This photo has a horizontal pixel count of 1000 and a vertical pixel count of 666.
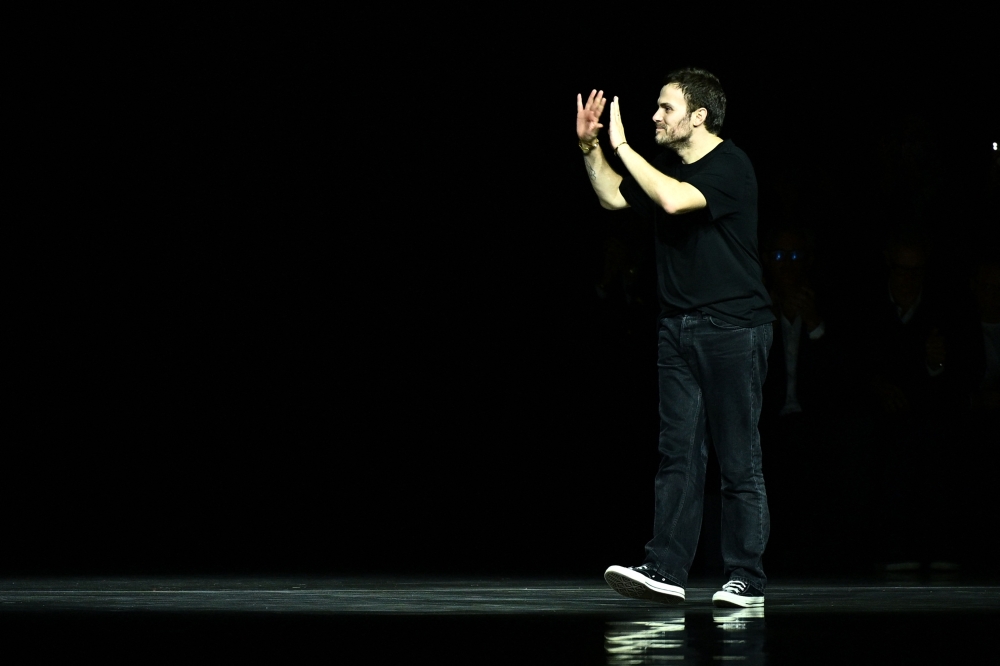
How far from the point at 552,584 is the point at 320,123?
2958 mm

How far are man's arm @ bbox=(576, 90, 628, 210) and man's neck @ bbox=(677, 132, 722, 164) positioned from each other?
0.16 metres

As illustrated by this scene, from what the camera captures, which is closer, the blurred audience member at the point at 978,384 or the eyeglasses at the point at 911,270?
the blurred audience member at the point at 978,384

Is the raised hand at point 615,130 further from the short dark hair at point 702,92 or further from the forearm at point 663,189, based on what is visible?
the short dark hair at point 702,92

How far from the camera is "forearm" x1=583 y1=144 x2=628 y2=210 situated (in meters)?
3.57

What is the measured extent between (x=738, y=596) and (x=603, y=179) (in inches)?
37.5

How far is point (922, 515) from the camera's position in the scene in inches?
201

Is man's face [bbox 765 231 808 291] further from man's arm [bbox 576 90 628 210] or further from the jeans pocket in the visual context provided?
the jeans pocket

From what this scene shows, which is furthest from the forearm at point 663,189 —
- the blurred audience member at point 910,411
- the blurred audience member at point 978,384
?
the blurred audience member at point 978,384

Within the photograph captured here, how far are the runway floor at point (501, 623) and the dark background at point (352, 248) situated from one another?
93.2 inches

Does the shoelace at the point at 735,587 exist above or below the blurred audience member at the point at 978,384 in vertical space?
below

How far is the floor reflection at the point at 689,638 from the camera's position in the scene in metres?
2.34

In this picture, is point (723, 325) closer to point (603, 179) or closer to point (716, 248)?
point (716, 248)

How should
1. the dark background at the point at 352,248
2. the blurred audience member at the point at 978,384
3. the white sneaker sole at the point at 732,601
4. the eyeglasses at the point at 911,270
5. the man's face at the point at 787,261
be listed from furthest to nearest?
the dark background at the point at 352,248 < the man's face at the point at 787,261 < the eyeglasses at the point at 911,270 < the blurred audience member at the point at 978,384 < the white sneaker sole at the point at 732,601

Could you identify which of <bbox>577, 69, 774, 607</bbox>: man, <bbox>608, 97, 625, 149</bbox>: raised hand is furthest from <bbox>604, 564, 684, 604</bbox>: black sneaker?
<bbox>608, 97, 625, 149</bbox>: raised hand
